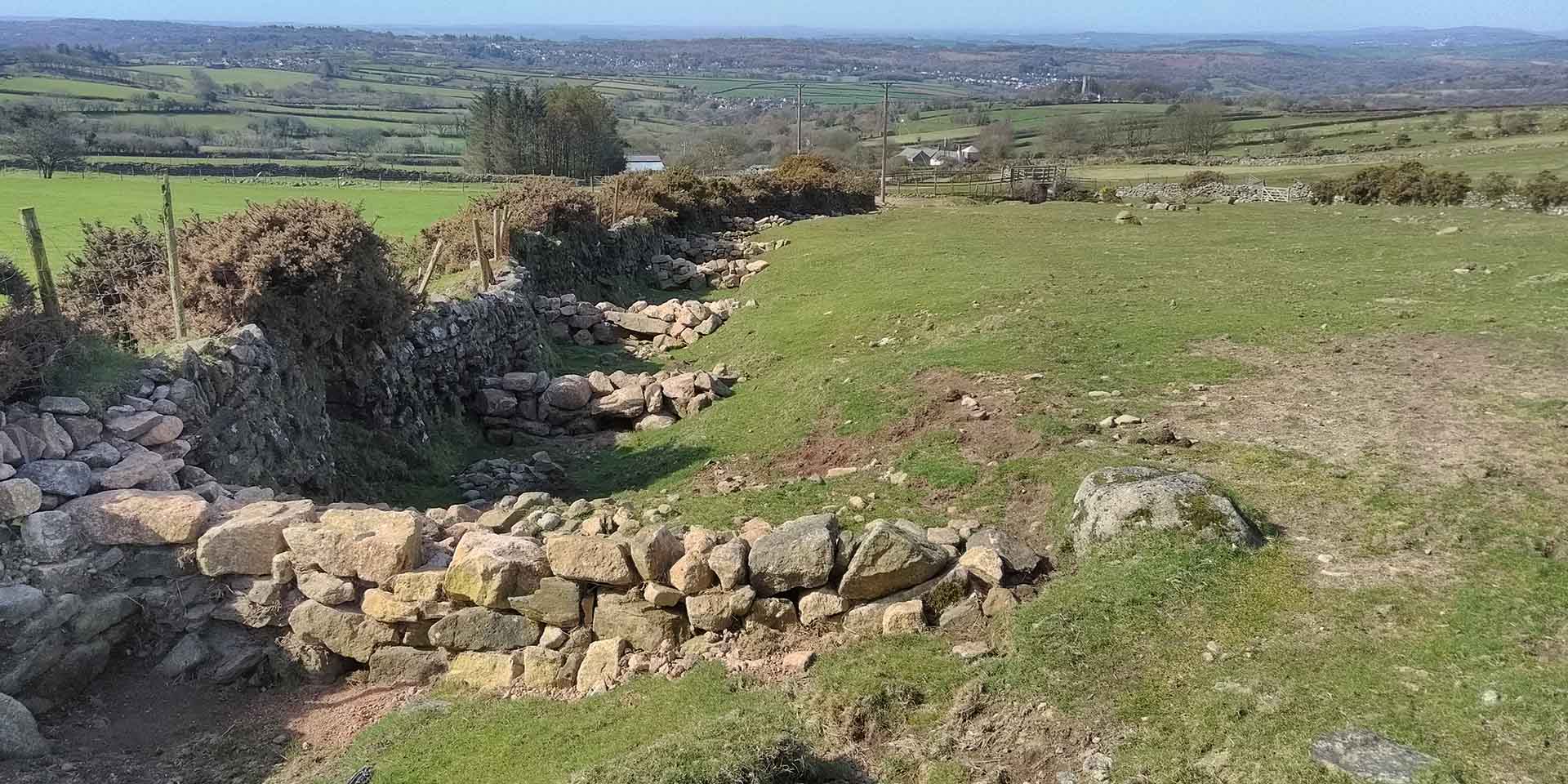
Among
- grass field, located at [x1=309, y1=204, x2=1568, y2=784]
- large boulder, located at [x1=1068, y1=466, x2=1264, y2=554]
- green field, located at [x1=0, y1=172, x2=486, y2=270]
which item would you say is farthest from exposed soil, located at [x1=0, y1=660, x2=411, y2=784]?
green field, located at [x1=0, y1=172, x2=486, y2=270]

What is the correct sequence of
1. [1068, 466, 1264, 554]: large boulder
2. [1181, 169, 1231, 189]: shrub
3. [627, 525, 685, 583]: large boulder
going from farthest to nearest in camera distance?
[1181, 169, 1231, 189]: shrub < [627, 525, 685, 583]: large boulder < [1068, 466, 1264, 554]: large boulder

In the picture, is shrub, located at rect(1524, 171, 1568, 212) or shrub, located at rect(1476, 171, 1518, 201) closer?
shrub, located at rect(1524, 171, 1568, 212)

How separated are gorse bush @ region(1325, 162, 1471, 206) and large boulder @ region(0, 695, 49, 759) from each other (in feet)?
165

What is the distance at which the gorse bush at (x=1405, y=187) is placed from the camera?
4284cm

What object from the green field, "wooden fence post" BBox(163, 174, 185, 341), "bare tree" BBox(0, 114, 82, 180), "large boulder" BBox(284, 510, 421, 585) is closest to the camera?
"large boulder" BBox(284, 510, 421, 585)

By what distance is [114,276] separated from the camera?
1545 cm

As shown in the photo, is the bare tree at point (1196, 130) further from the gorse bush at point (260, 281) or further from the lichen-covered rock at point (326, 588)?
the lichen-covered rock at point (326, 588)

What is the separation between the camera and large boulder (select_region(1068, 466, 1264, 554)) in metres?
8.81

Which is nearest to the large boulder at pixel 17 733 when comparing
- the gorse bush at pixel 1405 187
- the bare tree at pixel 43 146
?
the gorse bush at pixel 1405 187

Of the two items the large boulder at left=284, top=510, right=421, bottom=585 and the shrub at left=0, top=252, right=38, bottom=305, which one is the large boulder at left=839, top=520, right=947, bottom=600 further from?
the shrub at left=0, top=252, right=38, bottom=305

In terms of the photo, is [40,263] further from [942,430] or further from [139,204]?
[139,204]

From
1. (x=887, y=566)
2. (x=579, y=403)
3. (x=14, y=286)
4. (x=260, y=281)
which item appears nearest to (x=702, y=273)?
(x=579, y=403)

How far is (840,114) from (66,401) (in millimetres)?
166837

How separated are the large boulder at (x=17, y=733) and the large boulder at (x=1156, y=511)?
29.5 feet
